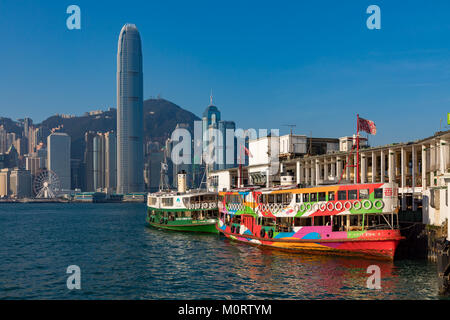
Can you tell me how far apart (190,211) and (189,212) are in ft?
0.74

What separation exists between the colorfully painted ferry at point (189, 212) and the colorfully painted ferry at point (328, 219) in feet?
47.3

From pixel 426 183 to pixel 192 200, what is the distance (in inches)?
1258

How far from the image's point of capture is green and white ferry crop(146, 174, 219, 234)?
65.1m

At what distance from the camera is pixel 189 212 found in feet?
221

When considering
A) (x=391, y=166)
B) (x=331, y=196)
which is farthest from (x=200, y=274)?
(x=391, y=166)

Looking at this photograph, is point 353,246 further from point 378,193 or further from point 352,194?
point 378,193

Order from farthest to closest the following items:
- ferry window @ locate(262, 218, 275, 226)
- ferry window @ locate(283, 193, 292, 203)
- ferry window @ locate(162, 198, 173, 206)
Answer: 1. ferry window @ locate(162, 198, 173, 206)
2. ferry window @ locate(262, 218, 275, 226)
3. ferry window @ locate(283, 193, 292, 203)

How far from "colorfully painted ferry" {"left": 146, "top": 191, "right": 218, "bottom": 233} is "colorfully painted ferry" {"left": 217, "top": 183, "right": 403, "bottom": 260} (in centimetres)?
1442

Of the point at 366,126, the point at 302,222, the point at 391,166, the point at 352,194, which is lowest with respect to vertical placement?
the point at 302,222

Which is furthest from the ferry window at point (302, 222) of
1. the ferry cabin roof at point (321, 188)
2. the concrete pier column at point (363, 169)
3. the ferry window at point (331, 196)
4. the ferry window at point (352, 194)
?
the concrete pier column at point (363, 169)

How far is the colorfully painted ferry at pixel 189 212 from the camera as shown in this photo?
2566 inches

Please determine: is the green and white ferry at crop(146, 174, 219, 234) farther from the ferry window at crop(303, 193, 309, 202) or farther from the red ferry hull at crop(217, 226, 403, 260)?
the ferry window at crop(303, 193, 309, 202)

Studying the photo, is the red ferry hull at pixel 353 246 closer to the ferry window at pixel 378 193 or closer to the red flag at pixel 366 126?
the ferry window at pixel 378 193

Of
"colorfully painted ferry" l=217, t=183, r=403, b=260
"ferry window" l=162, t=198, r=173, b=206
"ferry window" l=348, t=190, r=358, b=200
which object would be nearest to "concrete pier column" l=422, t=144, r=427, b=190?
"colorfully painted ferry" l=217, t=183, r=403, b=260
